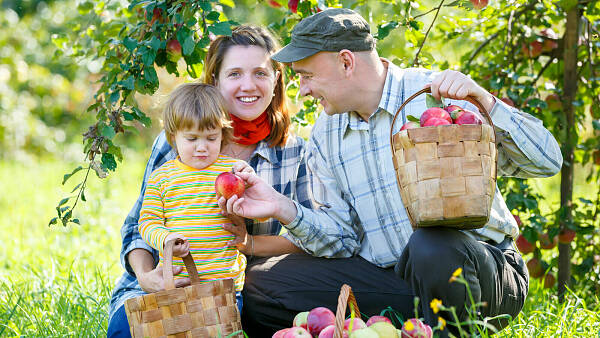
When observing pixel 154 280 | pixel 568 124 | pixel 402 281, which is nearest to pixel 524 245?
pixel 568 124

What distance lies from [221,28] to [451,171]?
0.85m

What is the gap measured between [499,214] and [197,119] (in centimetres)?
104

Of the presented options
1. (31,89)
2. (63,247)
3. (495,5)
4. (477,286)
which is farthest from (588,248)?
(31,89)

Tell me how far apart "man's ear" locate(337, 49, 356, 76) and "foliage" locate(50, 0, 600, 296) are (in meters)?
0.18

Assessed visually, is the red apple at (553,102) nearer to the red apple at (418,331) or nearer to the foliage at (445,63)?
the foliage at (445,63)

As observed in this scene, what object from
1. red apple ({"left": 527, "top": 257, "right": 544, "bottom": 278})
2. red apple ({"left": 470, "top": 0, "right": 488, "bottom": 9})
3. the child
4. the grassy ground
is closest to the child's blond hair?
the child

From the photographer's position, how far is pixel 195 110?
2248 millimetres

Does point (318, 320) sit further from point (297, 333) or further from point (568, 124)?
point (568, 124)

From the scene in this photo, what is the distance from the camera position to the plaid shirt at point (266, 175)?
252 centimetres

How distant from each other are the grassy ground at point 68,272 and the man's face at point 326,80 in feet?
3.07

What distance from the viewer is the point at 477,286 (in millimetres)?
1958

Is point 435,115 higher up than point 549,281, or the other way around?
point 435,115

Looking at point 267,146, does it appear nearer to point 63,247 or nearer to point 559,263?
point 559,263

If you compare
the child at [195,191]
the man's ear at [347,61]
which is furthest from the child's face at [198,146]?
the man's ear at [347,61]
